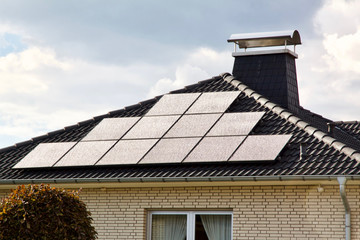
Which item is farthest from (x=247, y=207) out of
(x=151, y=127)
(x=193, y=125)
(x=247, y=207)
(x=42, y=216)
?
(x=42, y=216)

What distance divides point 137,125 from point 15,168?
10.1 feet

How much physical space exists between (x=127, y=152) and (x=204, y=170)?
218cm

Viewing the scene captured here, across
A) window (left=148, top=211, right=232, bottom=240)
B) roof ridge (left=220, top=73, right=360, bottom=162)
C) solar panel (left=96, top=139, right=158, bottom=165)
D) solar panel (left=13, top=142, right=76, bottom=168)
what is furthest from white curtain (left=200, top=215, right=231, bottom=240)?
solar panel (left=13, top=142, right=76, bottom=168)

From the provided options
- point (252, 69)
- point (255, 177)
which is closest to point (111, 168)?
point (255, 177)

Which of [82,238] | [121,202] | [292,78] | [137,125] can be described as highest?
[292,78]

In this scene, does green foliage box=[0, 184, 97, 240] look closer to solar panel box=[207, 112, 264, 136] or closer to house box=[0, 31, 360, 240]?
house box=[0, 31, 360, 240]

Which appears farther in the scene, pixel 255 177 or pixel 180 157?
pixel 180 157

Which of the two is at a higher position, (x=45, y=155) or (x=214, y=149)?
(x=45, y=155)

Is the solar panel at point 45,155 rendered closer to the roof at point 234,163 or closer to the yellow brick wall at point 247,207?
the roof at point 234,163

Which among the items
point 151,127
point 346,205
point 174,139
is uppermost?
point 151,127

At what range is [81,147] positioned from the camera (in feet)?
51.9

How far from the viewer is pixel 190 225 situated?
45.3ft

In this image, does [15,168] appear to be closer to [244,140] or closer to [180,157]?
[180,157]

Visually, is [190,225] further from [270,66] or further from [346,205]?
[270,66]
